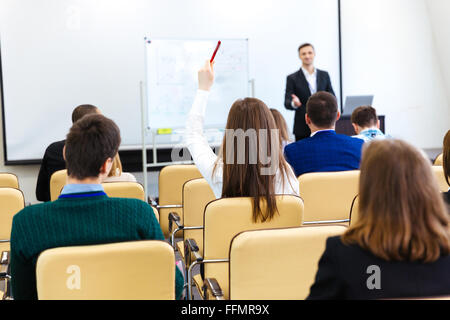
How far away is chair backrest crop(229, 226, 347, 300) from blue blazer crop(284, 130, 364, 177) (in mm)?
1346

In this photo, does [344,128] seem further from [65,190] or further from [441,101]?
[65,190]

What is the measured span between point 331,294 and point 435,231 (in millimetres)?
291

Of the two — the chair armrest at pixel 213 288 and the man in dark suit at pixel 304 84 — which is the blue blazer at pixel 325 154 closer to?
the chair armrest at pixel 213 288

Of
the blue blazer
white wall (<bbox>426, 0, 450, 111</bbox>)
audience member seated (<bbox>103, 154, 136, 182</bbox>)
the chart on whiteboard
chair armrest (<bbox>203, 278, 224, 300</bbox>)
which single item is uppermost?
white wall (<bbox>426, 0, 450, 111</bbox>)

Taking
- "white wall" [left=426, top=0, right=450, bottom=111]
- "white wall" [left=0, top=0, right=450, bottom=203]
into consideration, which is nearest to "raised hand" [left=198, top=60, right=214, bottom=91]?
"white wall" [left=0, top=0, right=450, bottom=203]

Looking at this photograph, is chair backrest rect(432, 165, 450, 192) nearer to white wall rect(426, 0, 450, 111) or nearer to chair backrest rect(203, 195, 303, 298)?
chair backrest rect(203, 195, 303, 298)

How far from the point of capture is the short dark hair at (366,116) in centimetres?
409

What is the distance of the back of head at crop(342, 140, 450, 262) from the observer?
1.22m

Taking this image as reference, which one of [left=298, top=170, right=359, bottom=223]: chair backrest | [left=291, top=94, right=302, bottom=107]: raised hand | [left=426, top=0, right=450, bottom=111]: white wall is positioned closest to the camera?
[left=298, top=170, right=359, bottom=223]: chair backrest

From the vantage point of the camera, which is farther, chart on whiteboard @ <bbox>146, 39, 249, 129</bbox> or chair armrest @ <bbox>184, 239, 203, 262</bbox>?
chart on whiteboard @ <bbox>146, 39, 249, 129</bbox>

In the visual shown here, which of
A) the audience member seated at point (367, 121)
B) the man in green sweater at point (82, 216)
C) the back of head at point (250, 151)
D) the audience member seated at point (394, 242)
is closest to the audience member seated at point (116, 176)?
the back of head at point (250, 151)

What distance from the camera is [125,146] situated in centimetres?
615
